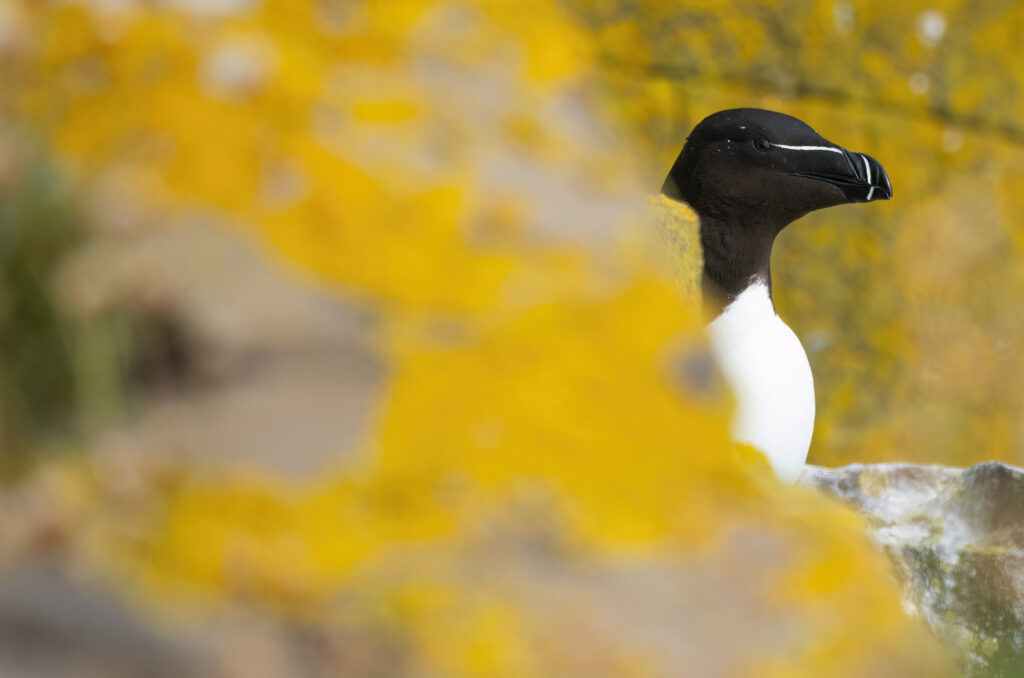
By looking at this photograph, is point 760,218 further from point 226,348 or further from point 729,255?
point 226,348

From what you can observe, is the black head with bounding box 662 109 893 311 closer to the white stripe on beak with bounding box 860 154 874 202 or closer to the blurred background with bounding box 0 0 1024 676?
→ the white stripe on beak with bounding box 860 154 874 202

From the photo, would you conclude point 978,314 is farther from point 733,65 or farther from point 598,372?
point 598,372

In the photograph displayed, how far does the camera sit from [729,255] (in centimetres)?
219

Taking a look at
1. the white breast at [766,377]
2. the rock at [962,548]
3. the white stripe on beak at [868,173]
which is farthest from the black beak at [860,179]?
the rock at [962,548]

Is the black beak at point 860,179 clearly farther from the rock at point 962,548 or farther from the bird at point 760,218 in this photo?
the rock at point 962,548

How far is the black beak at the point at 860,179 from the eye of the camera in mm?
2088

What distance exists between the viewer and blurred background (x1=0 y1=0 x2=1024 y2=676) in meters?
0.76

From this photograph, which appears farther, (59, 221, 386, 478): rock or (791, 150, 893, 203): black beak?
(791, 150, 893, 203): black beak

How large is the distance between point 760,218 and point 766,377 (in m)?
0.36

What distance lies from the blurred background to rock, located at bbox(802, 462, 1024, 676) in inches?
43.4

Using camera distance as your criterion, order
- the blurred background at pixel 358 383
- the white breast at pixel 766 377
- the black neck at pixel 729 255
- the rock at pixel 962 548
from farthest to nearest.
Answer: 1. the black neck at pixel 729 255
2. the white breast at pixel 766 377
3. the rock at pixel 962 548
4. the blurred background at pixel 358 383

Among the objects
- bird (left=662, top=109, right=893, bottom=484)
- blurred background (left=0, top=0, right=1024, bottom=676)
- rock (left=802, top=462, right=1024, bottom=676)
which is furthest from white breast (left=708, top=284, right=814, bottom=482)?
blurred background (left=0, top=0, right=1024, bottom=676)

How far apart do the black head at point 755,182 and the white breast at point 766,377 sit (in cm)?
6

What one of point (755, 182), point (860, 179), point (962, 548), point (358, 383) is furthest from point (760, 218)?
point (358, 383)
